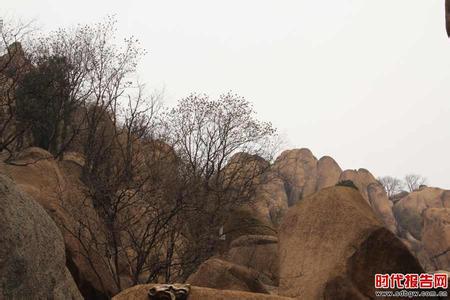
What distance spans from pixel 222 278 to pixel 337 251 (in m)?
2.15

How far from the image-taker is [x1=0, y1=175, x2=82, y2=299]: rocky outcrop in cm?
404

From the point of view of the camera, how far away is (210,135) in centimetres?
2252

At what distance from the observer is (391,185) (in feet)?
209

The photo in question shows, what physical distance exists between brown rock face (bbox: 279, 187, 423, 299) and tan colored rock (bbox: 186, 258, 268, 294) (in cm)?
73

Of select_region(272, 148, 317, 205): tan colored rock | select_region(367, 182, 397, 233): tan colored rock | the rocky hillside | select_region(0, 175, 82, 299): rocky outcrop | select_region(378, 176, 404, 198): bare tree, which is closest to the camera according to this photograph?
select_region(0, 175, 82, 299): rocky outcrop

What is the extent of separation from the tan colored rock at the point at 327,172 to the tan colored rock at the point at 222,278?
41.6 meters

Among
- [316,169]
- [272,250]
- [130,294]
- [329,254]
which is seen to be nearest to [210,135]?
[272,250]

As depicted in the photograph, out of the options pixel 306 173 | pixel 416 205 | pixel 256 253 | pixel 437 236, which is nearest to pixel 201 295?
pixel 256 253

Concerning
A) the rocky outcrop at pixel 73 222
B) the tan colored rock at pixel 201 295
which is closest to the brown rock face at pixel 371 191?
the rocky outcrop at pixel 73 222

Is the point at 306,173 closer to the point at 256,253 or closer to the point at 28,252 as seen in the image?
the point at 256,253

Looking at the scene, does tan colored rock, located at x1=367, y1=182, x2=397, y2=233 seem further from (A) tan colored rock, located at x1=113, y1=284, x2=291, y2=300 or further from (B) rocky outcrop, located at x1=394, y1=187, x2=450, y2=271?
(A) tan colored rock, located at x1=113, y1=284, x2=291, y2=300

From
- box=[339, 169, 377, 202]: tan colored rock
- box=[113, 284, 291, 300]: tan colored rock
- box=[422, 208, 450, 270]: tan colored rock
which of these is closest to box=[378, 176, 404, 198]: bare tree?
box=[339, 169, 377, 202]: tan colored rock

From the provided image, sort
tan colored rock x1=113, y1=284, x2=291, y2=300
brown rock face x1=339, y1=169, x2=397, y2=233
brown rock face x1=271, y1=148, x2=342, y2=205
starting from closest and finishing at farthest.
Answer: tan colored rock x1=113, y1=284, x2=291, y2=300 < brown rock face x1=271, y1=148, x2=342, y2=205 < brown rock face x1=339, y1=169, x2=397, y2=233

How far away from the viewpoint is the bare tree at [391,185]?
207 feet
